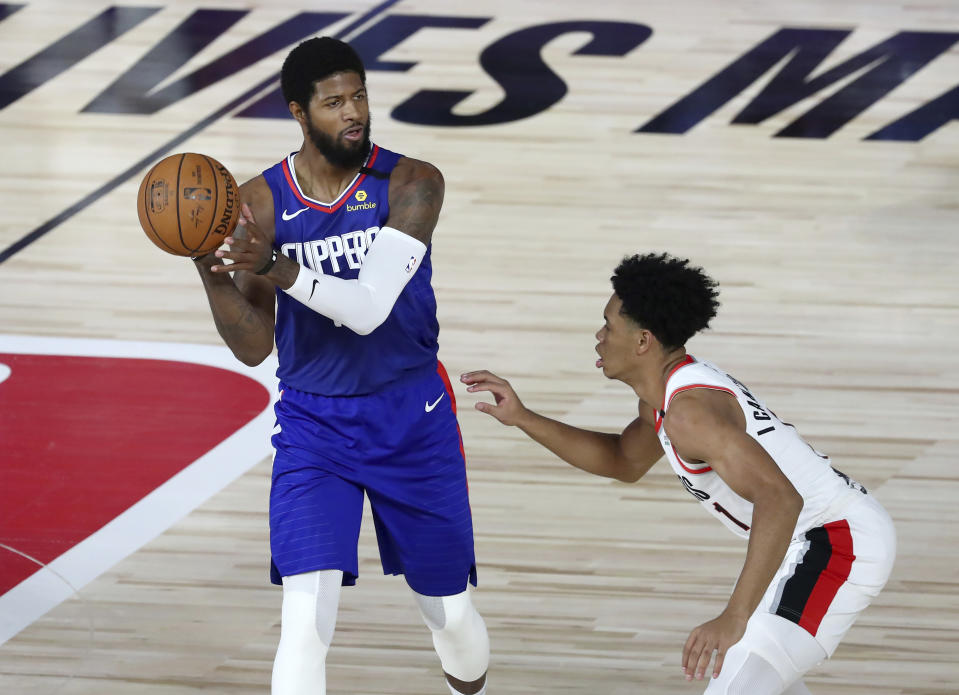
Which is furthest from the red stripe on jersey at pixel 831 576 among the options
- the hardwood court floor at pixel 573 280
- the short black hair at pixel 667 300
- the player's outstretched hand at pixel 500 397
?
the hardwood court floor at pixel 573 280

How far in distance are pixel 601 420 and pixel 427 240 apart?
2466 millimetres

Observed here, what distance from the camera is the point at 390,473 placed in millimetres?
3430

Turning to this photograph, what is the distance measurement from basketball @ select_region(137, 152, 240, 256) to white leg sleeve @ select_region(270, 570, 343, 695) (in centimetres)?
83

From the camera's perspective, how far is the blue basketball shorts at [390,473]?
133 inches

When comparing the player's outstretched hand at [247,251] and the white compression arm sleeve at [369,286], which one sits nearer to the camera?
the player's outstretched hand at [247,251]

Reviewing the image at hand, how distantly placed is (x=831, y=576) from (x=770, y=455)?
1.10 feet

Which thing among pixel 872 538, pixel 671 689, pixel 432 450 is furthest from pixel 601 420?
pixel 872 538

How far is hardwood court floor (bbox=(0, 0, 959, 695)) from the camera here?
4.21 m

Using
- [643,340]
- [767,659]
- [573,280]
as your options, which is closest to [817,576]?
[767,659]

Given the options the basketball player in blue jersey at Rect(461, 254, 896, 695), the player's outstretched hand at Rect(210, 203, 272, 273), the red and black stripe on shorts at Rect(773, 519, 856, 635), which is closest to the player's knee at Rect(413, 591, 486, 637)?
the basketball player in blue jersey at Rect(461, 254, 896, 695)

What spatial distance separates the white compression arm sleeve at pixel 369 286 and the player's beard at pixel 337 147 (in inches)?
8.3

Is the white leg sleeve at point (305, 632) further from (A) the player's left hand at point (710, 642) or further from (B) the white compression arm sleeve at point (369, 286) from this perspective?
(A) the player's left hand at point (710, 642)

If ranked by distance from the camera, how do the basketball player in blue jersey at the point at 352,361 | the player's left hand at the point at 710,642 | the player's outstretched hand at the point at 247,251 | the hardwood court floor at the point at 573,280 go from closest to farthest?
1. the player's left hand at the point at 710,642
2. the player's outstretched hand at the point at 247,251
3. the basketball player in blue jersey at the point at 352,361
4. the hardwood court floor at the point at 573,280

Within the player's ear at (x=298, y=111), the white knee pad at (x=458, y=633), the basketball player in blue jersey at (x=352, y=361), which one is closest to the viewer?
the basketball player in blue jersey at (x=352, y=361)
